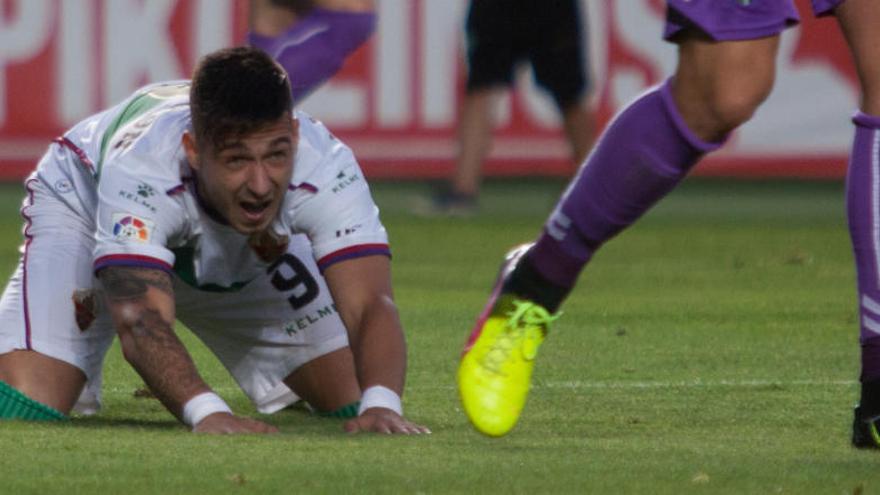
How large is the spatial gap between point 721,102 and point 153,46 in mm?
7972

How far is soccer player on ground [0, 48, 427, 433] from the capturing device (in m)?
4.27

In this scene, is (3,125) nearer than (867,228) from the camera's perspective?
No

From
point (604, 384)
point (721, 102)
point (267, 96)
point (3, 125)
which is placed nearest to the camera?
point (721, 102)

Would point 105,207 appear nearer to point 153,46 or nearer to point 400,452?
point 400,452

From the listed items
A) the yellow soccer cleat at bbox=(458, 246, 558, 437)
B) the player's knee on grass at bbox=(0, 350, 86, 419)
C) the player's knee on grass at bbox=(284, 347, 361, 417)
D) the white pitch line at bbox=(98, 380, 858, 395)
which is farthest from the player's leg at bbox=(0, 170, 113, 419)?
the yellow soccer cleat at bbox=(458, 246, 558, 437)

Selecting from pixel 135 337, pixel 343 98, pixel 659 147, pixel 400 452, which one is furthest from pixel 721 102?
pixel 343 98

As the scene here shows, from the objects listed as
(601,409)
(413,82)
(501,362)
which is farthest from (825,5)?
(413,82)

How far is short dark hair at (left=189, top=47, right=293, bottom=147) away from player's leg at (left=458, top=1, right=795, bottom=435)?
1.82 ft

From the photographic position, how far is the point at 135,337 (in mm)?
4305

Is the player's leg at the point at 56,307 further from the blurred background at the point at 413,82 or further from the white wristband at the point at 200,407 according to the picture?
the blurred background at the point at 413,82

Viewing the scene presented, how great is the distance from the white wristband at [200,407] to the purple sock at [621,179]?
70 centimetres

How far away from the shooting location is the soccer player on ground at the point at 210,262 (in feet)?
14.0

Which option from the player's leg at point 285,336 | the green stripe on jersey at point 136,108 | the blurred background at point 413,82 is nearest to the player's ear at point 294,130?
the green stripe on jersey at point 136,108

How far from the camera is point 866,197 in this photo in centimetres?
399
